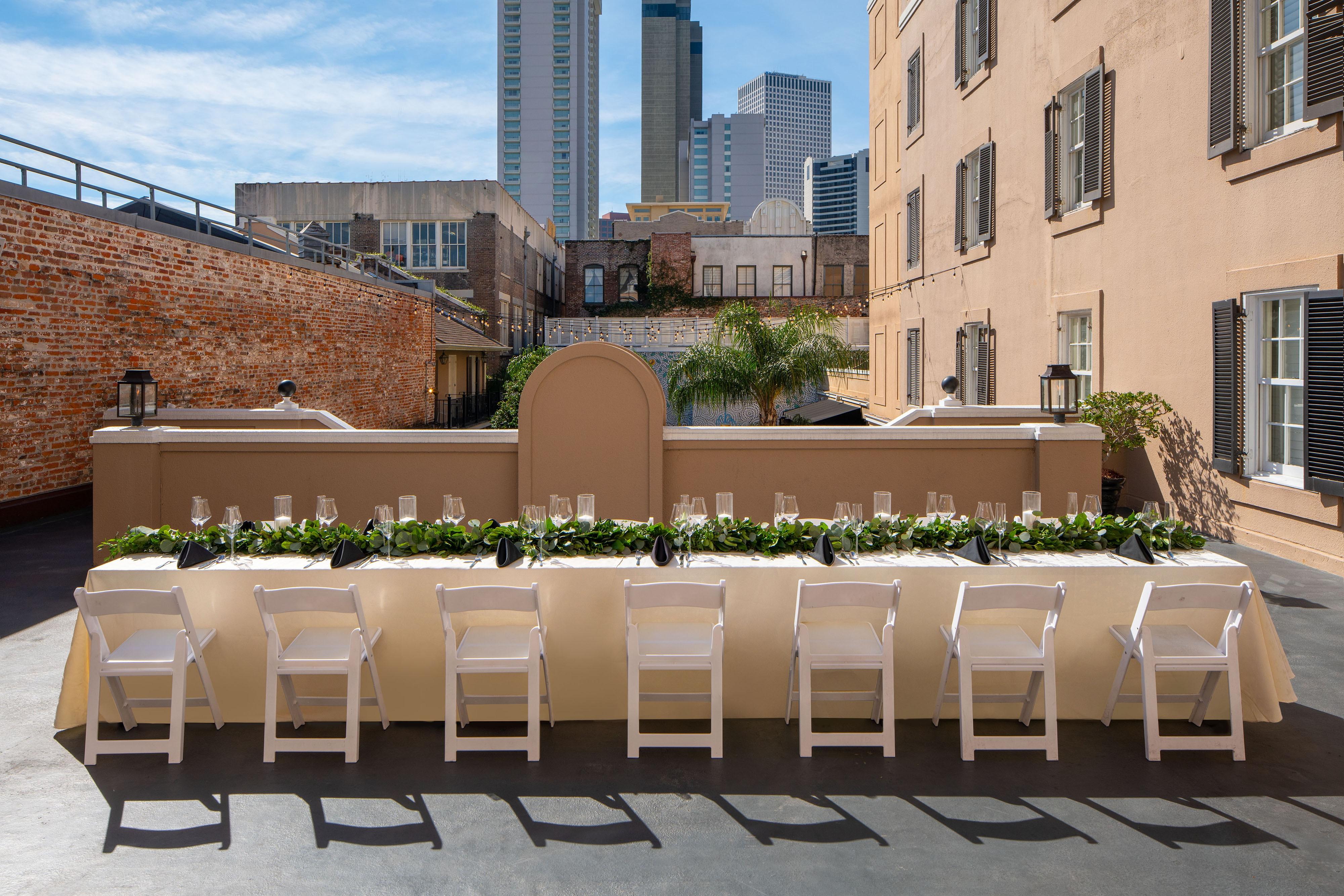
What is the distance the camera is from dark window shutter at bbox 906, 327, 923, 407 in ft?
71.8

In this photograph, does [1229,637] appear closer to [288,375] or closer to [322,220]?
[288,375]

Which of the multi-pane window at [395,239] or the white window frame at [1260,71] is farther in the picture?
the multi-pane window at [395,239]

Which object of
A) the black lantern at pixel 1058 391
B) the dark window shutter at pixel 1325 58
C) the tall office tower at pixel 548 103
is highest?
the tall office tower at pixel 548 103

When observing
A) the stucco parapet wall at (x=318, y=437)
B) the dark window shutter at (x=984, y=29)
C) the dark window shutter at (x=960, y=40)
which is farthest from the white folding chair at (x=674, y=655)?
the dark window shutter at (x=960, y=40)

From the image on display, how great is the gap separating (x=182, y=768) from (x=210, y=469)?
5.76 metres

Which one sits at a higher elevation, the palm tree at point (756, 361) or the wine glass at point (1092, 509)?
the palm tree at point (756, 361)

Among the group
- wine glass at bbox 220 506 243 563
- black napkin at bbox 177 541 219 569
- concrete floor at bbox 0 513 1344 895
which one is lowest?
concrete floor at bbox 0 513 1344 895

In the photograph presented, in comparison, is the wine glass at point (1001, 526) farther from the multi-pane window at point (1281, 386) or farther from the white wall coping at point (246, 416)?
the white wall coping at point (246, 416)

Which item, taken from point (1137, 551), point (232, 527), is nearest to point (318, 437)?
point (232, 527)

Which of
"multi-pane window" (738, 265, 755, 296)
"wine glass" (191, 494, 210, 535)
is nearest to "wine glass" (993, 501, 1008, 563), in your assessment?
"wine glass" (191, 494, 210, 535)

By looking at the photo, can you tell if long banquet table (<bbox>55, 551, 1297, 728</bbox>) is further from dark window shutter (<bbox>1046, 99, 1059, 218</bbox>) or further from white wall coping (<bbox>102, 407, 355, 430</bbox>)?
dark window shutter (<bbox>1046, 99, 1059, 218</bbox>)

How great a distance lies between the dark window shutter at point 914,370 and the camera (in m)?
21.9

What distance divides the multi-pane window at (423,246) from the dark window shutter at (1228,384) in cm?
3336

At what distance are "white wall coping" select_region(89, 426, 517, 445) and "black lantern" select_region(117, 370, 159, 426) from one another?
15 centimetres
